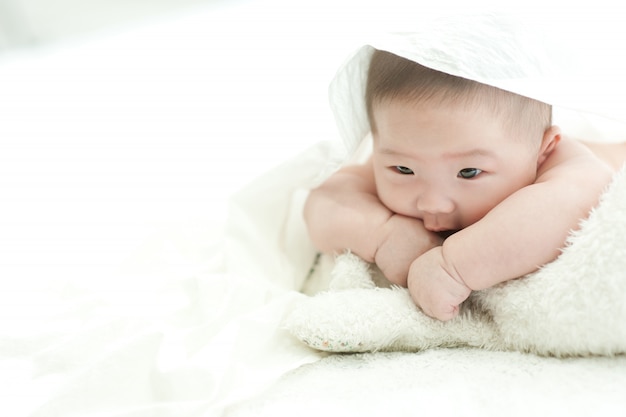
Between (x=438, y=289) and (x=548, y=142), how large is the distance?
0.29 meters

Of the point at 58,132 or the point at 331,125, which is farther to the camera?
the point at 58,132

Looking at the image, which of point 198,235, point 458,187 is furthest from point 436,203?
point 198,235

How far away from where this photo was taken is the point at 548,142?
3.02 ft

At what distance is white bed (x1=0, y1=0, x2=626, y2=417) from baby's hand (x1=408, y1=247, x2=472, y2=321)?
6cm

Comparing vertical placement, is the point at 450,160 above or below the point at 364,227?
above

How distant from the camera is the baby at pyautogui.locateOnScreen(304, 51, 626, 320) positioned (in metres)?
0.79

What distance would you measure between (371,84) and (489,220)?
0.30 meters

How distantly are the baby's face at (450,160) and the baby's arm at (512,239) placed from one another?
0.05m

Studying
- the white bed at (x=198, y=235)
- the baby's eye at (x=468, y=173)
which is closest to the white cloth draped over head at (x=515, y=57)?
the white bed at (x=198, y=235)

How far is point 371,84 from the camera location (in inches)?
38.3

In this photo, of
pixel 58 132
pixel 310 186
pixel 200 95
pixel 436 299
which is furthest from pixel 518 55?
pixel 58 132

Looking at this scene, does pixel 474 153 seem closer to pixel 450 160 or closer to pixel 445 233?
pixel 450 160

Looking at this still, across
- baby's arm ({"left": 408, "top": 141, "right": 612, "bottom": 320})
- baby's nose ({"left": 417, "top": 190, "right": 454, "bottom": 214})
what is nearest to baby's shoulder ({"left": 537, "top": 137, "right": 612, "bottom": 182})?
baby's arm ({"left": 408, "top": 141, "right": 612, "bottom": 320})

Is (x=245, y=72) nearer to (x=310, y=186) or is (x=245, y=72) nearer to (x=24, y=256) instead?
(x=310, y=186)
